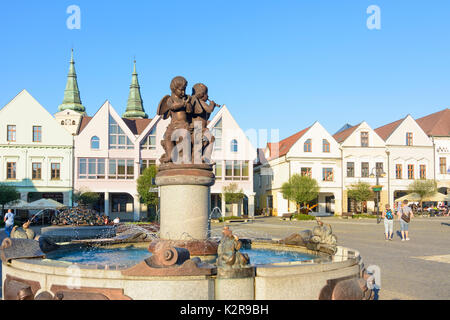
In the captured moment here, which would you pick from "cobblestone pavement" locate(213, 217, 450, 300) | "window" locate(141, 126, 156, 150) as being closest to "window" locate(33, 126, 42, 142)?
"window" locate(141, 126, 156, 150)

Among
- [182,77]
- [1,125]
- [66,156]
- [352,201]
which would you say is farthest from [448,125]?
[182,77]

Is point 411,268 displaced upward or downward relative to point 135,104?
downward

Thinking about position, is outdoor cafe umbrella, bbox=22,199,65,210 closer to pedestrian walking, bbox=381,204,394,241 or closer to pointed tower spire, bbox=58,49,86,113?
pedestrian walking, bbox=381,204,394,241

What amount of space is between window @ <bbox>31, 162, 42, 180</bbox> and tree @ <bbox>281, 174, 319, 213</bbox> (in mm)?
25364

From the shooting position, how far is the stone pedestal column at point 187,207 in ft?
31.4

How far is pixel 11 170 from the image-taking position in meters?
45.8

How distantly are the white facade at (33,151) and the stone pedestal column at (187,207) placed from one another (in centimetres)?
3923

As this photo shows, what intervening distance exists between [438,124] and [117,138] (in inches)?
1547

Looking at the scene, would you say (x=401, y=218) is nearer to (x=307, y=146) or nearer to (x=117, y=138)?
(x=307, y=146)

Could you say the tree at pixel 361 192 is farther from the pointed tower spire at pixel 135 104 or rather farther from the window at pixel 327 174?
the pointed tower spire at pixel 135 104

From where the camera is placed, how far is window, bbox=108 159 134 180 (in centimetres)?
4781

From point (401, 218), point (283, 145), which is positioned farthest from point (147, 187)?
point (401, 218)
